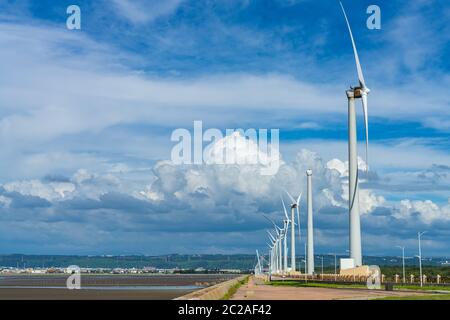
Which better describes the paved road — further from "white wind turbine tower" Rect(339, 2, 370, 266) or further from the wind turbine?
the wind turbine

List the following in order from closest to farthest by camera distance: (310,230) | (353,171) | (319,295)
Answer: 1. (319,295)
2. (353,171)
3. (310,230)

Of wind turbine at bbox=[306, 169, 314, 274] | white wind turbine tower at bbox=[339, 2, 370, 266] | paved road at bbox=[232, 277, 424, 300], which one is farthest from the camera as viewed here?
wind turbine at bbox=[306, 169, 314, 274]

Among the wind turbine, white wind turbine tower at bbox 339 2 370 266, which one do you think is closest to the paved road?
white wind turbine tower at bbox 339 2 370 266

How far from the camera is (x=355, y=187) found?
93938 mm

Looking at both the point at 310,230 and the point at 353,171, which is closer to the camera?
the point at 353,171

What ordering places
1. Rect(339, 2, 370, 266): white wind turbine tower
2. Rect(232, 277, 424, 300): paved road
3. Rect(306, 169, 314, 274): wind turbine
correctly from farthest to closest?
Rect(306, 169, 314, 274): wind turbine, Rect(339, 2, 370, 266): white wind turbine tower, Rect(232, 277, 424, 300): paved road

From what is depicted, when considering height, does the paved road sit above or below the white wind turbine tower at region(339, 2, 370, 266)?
below

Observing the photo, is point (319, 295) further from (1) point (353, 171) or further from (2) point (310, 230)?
(2) point (310, 230)

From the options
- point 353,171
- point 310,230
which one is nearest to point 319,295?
point 353,171

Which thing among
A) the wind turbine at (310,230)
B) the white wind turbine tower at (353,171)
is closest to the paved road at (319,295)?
the white wind turbine tower at (353,171)

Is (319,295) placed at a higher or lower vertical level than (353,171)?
lower
